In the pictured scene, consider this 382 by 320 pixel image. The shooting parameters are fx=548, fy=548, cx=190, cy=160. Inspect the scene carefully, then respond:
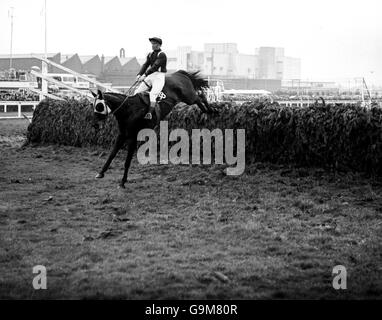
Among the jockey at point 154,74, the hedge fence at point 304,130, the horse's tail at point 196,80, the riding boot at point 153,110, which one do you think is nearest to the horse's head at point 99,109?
the riding boot at point 153,110

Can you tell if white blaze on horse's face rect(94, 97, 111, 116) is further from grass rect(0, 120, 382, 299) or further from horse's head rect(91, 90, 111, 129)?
grass rect(0, 120, 382, 299)

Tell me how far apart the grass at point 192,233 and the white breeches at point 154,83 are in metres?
1.87

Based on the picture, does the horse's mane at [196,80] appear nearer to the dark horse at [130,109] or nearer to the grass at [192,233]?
the dark horse at [130,109]

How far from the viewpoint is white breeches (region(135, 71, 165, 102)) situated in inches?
456

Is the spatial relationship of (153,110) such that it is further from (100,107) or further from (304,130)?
(304,130)

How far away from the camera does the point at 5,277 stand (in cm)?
548

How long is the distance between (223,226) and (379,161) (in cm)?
389

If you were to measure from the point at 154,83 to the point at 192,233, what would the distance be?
5.17 meters

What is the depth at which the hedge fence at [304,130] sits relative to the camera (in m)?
10.3

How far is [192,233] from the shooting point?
23.9 feet

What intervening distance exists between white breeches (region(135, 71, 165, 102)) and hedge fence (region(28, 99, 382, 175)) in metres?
1.81

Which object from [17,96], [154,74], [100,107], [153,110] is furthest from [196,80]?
[17,96]
